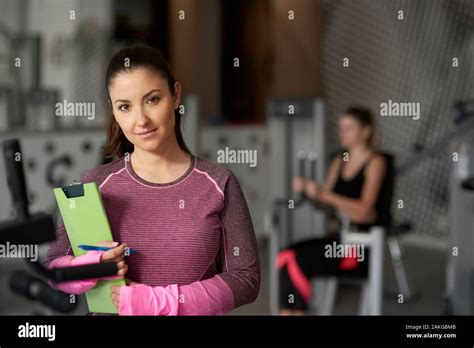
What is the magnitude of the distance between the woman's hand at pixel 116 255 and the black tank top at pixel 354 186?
752 mm

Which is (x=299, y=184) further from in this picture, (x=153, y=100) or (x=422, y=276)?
(x=153, y=100)

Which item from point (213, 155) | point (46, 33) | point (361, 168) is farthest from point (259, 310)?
point (46, 33)

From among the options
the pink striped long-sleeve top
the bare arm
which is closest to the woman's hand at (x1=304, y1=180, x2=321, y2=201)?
the bare arm

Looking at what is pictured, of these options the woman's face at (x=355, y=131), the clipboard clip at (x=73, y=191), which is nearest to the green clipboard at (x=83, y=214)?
the clipboard clip at (x=73, y=191)

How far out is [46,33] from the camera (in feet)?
9.82

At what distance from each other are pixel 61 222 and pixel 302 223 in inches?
54.7

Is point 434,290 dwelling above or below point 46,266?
below

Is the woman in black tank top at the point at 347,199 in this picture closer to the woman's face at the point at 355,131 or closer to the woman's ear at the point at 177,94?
the woman's face at the point at 355,131

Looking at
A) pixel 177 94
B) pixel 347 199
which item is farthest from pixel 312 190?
pixel 177 94

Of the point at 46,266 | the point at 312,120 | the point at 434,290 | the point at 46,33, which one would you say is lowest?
the point at 434,290

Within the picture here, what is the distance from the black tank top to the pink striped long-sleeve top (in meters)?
0.69

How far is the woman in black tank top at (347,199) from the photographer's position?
1.15 meters

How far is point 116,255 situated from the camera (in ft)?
1.72
